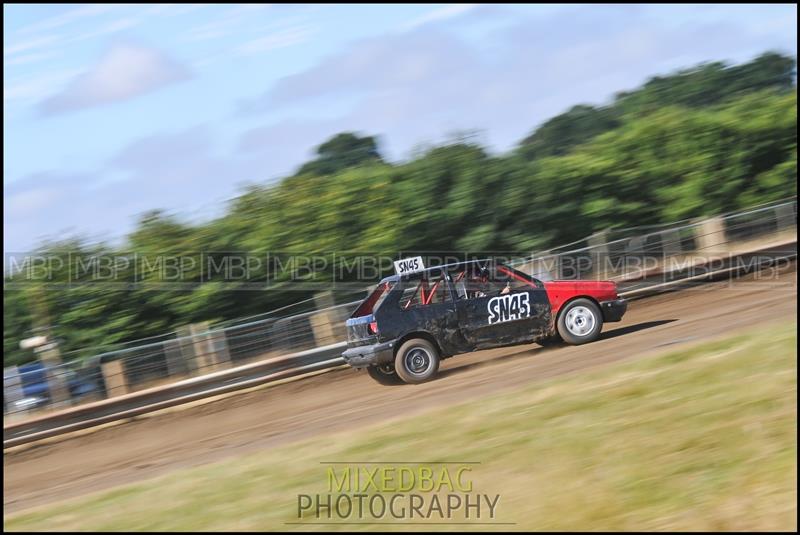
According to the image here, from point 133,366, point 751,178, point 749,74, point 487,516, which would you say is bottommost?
point 487,516

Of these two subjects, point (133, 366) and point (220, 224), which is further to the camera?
point (220, 224)

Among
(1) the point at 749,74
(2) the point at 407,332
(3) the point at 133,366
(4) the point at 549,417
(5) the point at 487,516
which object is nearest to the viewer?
(5) the point at 487,516

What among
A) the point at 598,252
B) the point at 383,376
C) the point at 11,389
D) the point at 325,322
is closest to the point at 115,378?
the point at 11,389

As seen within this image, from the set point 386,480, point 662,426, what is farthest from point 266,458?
point 662,426

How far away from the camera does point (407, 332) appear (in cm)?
1266

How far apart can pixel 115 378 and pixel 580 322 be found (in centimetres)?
804

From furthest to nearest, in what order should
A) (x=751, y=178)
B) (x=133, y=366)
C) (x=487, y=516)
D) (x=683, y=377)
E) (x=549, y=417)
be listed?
1. (x=751, y=178)
2. (x=133, y=366)
3. (x=683, y=377)
4. (x=549, y=417)
5. (x=487, y=516)

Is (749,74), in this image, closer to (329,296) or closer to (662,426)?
(329,296)

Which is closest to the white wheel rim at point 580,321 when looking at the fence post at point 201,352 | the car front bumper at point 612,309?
the car front bumper at point 612,309

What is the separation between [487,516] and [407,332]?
585 cm

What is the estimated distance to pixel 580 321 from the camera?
1330 cm

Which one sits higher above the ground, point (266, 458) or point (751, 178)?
point (751, 178)

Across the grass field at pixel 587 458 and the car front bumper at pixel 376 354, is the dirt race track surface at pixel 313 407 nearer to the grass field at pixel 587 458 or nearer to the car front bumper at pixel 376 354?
the car front bumper at pixel 376 354

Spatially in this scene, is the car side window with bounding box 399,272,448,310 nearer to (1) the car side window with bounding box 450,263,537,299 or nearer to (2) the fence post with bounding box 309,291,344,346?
(1) the car side window with bounding box 450,263,537,299
